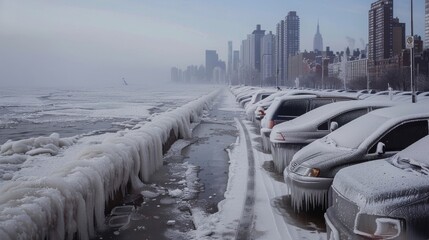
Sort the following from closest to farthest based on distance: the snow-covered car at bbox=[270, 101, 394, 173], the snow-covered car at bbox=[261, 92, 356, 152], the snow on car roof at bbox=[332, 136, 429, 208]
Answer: the snow on car roof at bbox=[332, 136, 429, 208] → the snow-covered car at bbox=[270, 101, 394, 173] → the snow-covered car at bbox=[261, 92, 356, 152]

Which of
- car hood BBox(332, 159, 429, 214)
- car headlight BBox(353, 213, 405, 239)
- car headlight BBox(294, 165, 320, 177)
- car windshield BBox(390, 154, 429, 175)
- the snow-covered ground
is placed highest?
car windshield BBox(390, 154, 429, 175)

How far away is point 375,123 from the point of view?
625 cm

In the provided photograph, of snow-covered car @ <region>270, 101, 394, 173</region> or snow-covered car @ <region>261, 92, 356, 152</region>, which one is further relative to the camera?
snow-covered car @ <region>261, 92, 356, 152</region>

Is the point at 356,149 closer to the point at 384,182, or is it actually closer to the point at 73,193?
the point at 384,182

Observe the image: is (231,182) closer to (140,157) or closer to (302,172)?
(140,157)

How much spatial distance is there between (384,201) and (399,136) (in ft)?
9.81

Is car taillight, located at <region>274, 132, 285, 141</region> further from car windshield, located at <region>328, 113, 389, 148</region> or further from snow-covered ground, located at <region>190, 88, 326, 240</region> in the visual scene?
car windshield, located at <region>328, 113, 389, 148</region>

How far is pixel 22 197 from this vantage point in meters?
4.65

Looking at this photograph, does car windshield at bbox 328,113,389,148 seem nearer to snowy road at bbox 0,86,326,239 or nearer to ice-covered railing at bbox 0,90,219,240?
snowy road at bbox 0,86,326,239

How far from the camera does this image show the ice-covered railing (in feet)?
13.8

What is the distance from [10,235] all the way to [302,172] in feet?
13.2

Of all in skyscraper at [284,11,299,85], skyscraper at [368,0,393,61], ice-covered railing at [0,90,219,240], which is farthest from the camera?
skyscraper at [284,11,299,85]

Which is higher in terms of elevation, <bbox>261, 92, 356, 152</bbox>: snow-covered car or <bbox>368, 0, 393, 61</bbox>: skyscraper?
<bbox>368, 0, 393, 61</bbox>: skyscraper

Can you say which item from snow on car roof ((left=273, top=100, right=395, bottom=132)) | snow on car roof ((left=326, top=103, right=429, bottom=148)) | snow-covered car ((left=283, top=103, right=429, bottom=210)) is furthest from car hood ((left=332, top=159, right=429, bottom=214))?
snow on car roof ((left=273, top=100, right=395, bottom=132))
